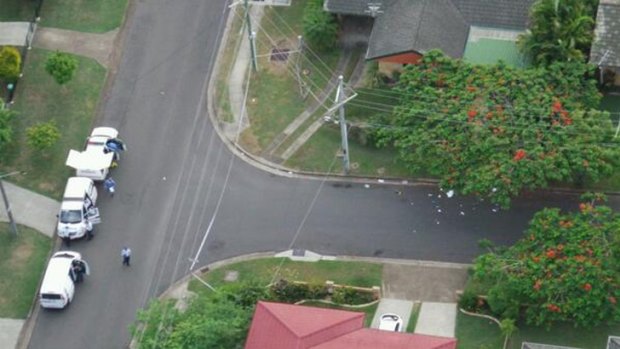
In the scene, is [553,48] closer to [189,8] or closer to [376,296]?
[376,296]

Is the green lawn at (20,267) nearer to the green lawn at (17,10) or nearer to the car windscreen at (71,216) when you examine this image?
the car windscreen at (71,216)

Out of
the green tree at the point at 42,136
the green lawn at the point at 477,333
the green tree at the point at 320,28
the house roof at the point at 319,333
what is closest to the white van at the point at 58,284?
the green tree at the point at 42,136

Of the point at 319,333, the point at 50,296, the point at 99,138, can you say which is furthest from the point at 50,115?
the point at 319,333

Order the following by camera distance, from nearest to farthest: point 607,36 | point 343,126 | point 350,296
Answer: point 350,296
point 343,126
point 607,36

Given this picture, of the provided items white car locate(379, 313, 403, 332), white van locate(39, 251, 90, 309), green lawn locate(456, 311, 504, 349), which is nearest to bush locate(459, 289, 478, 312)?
green lawn locate(456, 311, 504, 349)

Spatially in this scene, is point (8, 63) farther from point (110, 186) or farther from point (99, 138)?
point (110, 186)

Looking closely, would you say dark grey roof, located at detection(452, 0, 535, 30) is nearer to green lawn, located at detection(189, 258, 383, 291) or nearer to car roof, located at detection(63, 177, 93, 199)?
green lawn, located at detection(189, 258, 383, 291)

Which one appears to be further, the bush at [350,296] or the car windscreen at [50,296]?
the car windscreen at [50,296]
